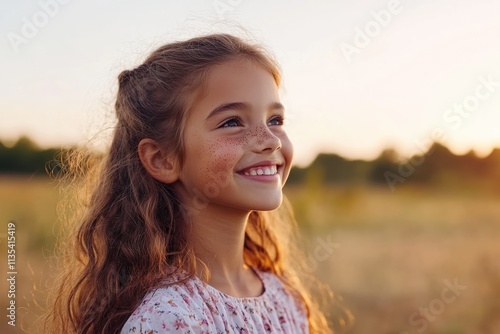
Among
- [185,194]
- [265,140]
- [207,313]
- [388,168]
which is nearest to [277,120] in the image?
[265,140]

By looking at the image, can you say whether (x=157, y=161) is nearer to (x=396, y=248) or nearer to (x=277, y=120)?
(x=277, y=120)

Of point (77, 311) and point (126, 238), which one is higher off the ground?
point (126, 238)

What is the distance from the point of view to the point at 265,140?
204cm

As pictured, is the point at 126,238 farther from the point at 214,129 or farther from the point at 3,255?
the point at 3,255

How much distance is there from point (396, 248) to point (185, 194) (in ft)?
12.9

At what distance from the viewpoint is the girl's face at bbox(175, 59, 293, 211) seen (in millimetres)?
2023

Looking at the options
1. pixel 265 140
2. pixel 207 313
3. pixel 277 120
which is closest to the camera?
pixel 207 313

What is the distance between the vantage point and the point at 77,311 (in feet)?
6.93

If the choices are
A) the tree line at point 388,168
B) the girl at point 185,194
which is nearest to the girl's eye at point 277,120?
the girl at point 185,194

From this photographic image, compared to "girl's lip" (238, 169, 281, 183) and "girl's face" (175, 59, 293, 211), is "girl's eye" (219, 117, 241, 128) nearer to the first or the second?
"girl's face" (175, 59, 293, 211)

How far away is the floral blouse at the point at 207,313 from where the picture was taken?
5.96 feet

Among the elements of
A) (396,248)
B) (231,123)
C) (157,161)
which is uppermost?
(231,123)

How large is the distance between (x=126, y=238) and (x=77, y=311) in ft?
0.95

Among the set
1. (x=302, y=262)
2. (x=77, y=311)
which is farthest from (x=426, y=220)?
(x=77, y=311)
